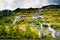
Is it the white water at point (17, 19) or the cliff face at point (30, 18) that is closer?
the cliff face at point (30, 18)

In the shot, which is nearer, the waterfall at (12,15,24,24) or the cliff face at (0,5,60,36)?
the cliff face at (0,5,60,36)

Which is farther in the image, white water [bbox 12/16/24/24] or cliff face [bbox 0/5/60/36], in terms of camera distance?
white water [bbox 12/16/24/24]

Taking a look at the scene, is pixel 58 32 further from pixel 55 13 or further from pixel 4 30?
pixel 4 30

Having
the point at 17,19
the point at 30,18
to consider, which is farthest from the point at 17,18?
the point at 30,18

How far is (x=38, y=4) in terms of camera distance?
28.9 ft

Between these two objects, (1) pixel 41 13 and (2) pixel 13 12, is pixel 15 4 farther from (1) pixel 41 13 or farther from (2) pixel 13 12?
(1) pixel 41 13

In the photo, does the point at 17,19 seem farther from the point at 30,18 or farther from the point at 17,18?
the point at 30,18

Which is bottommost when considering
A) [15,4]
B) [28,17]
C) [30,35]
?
[30,35]

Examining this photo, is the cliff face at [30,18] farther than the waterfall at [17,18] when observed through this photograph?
No

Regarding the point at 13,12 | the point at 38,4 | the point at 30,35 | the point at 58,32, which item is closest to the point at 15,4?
the point at 13,12

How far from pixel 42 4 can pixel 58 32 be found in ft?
4.49

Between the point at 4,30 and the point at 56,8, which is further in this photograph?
the point at 56,8

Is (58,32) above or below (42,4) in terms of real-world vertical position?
below

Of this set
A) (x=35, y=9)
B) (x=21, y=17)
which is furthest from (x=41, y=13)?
(x=21, y=17)
